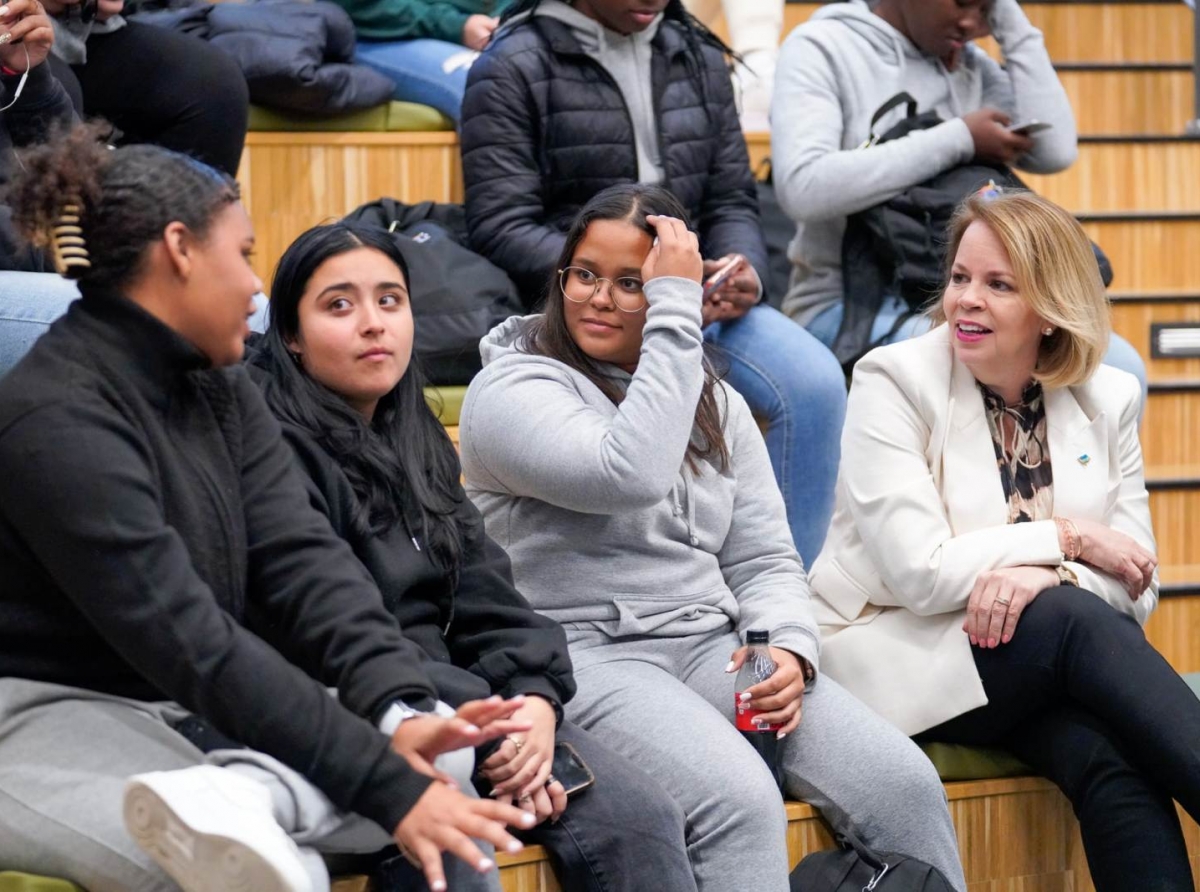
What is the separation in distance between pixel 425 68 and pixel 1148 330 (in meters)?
1.66

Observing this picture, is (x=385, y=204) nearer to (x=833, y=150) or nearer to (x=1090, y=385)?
(x=833, y=150)

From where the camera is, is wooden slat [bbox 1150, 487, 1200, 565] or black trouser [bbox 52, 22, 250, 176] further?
wooden slat [bbox 1150, 487, 1200, 565]

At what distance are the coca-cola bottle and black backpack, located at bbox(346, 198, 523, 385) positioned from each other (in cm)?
93

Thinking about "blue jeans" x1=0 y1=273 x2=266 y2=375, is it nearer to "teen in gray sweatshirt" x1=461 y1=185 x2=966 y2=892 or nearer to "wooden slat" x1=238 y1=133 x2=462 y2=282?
"teen in gray sweatshirt" x1=461 y1=185 x2=966 y2=892

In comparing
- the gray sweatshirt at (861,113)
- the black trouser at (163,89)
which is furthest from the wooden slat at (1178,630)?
the black trouser at (163,89)

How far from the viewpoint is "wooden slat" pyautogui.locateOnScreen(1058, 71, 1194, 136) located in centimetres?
454

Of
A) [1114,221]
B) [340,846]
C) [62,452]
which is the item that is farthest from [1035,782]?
[1114,221]

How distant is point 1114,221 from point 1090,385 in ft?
5.20

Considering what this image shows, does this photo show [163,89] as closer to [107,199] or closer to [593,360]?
[593,360]

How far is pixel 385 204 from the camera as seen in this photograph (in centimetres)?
316

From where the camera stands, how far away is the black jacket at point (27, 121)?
2342 mm

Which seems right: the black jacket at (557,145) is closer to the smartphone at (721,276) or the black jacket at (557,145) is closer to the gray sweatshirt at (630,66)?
the gray sweatshirt at (630,66)

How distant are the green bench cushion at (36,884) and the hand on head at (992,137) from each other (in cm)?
219

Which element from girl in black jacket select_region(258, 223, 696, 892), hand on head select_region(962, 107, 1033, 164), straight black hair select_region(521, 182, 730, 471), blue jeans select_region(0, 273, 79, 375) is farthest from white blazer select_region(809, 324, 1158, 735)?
blue jeans select_region(0, 273, 79, 375)
